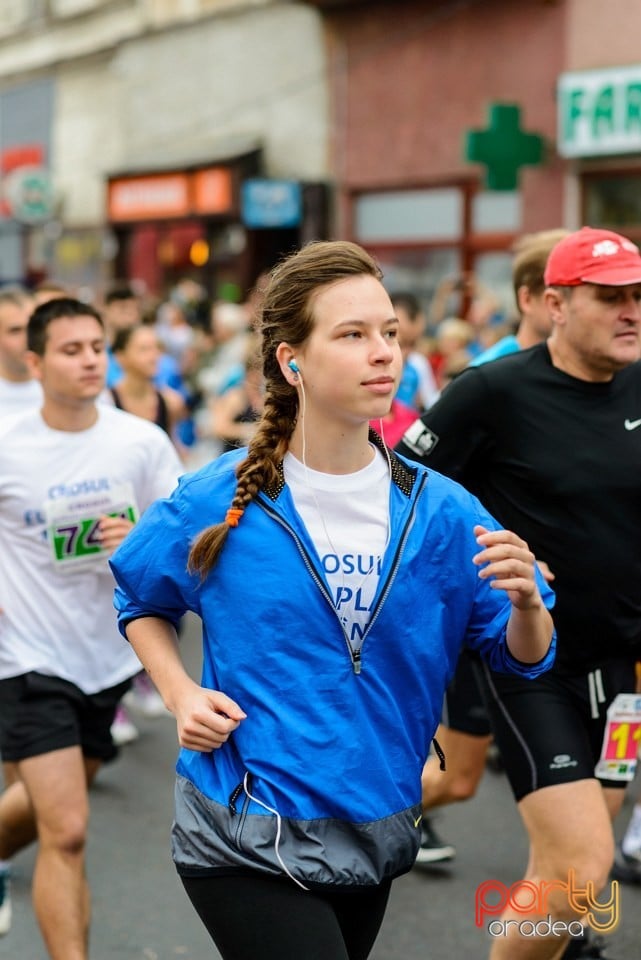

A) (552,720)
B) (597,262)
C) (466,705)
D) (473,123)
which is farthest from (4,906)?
(473,123)

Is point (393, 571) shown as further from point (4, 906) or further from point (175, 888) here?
point (175, 888)

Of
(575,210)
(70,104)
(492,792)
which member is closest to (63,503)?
(492,792)

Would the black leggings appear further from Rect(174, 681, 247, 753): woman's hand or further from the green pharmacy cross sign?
the green pharmacy cross sign

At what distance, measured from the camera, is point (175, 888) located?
5414 mm

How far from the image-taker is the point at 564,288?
4.10m

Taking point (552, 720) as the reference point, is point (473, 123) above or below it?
above

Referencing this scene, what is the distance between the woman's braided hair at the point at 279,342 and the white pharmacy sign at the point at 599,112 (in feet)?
41.6

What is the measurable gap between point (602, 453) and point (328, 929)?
168 cm

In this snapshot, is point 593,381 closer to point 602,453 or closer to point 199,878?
point 602,453

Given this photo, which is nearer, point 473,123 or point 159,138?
point 473,123

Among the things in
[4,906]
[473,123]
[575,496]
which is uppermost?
[473,123]

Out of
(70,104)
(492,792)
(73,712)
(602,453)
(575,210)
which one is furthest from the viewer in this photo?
(70,104)

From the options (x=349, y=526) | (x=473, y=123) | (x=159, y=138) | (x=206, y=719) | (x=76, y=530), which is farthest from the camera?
(x=159, y=138)

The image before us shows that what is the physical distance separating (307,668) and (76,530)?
1975 millimetres
